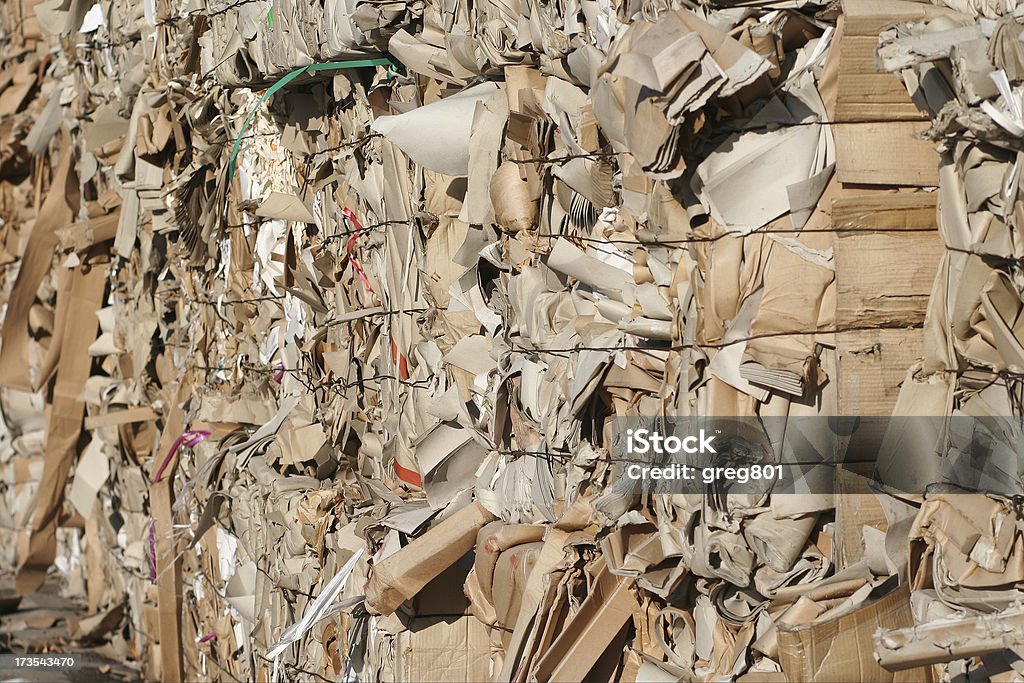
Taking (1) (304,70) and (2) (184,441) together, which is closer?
(1) (304,70)

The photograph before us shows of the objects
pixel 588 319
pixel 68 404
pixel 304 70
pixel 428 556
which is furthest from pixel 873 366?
pixel 68 404

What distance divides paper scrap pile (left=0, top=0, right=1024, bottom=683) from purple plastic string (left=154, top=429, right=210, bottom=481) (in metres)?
0.02

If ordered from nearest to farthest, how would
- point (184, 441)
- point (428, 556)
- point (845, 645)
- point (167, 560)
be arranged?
point (845, 645) → point (428, 556) → point (184, 441) → point (167, 560)

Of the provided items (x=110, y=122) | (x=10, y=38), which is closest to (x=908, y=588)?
(x=110, y=122)

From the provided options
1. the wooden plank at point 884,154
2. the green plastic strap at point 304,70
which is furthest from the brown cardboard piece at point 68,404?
the wooden plank at point 884,154

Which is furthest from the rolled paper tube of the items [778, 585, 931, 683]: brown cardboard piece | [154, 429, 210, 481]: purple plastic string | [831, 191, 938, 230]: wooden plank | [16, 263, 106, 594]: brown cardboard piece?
[16, 263, 106, 594]: brown cardboard piece

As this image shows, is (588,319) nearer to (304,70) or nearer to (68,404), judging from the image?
(304,70)

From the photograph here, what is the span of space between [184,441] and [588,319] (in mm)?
2273

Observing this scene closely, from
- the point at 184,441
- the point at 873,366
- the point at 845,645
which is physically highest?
the point at 873,366

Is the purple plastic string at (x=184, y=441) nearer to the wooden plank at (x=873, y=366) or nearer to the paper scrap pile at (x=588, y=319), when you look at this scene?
the paper scrap pile at (x=588, y=319)

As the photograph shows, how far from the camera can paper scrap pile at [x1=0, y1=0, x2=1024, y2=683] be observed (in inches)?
51.1

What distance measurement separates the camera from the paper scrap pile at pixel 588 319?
1.30 meters

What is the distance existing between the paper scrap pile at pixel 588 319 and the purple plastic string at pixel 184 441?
0.07 ft

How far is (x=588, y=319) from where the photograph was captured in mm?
1660
